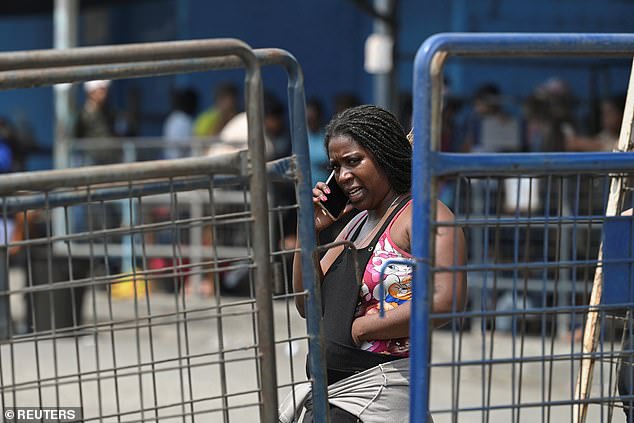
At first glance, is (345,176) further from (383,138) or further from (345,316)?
(345,316)

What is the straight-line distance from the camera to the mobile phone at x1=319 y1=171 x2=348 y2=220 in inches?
136

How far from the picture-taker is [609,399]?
294 centimetres

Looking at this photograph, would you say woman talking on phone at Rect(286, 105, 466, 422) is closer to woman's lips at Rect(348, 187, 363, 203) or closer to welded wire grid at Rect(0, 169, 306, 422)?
woman's lips at Rect(348, 187, 363, 203)

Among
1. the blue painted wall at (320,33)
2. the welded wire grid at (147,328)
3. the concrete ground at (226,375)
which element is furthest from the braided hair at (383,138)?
the blue painted wall at (320,33)

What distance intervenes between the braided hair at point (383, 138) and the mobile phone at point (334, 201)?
0.15m

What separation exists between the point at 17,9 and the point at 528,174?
43.4 ft

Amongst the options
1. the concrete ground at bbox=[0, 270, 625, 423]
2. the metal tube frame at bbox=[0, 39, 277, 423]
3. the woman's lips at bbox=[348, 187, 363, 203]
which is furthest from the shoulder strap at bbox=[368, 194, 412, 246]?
the concrete ground at bbox=[0, 270, 625, 423]

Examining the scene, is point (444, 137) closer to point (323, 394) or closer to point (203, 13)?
point (203, 13)

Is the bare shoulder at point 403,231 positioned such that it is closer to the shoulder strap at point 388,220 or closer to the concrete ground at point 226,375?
the shoulder strap at point 388,220

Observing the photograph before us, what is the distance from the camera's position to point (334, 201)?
137 inches

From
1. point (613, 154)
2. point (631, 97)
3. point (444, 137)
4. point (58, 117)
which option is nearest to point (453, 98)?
point (444, 137)

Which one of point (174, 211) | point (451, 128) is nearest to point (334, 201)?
point (174, 211)

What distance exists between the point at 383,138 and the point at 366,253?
0.38 metres

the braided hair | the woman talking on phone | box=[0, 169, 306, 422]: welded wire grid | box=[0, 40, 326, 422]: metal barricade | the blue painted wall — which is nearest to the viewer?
box=[0, 40, 326, 422]: metal barricade
